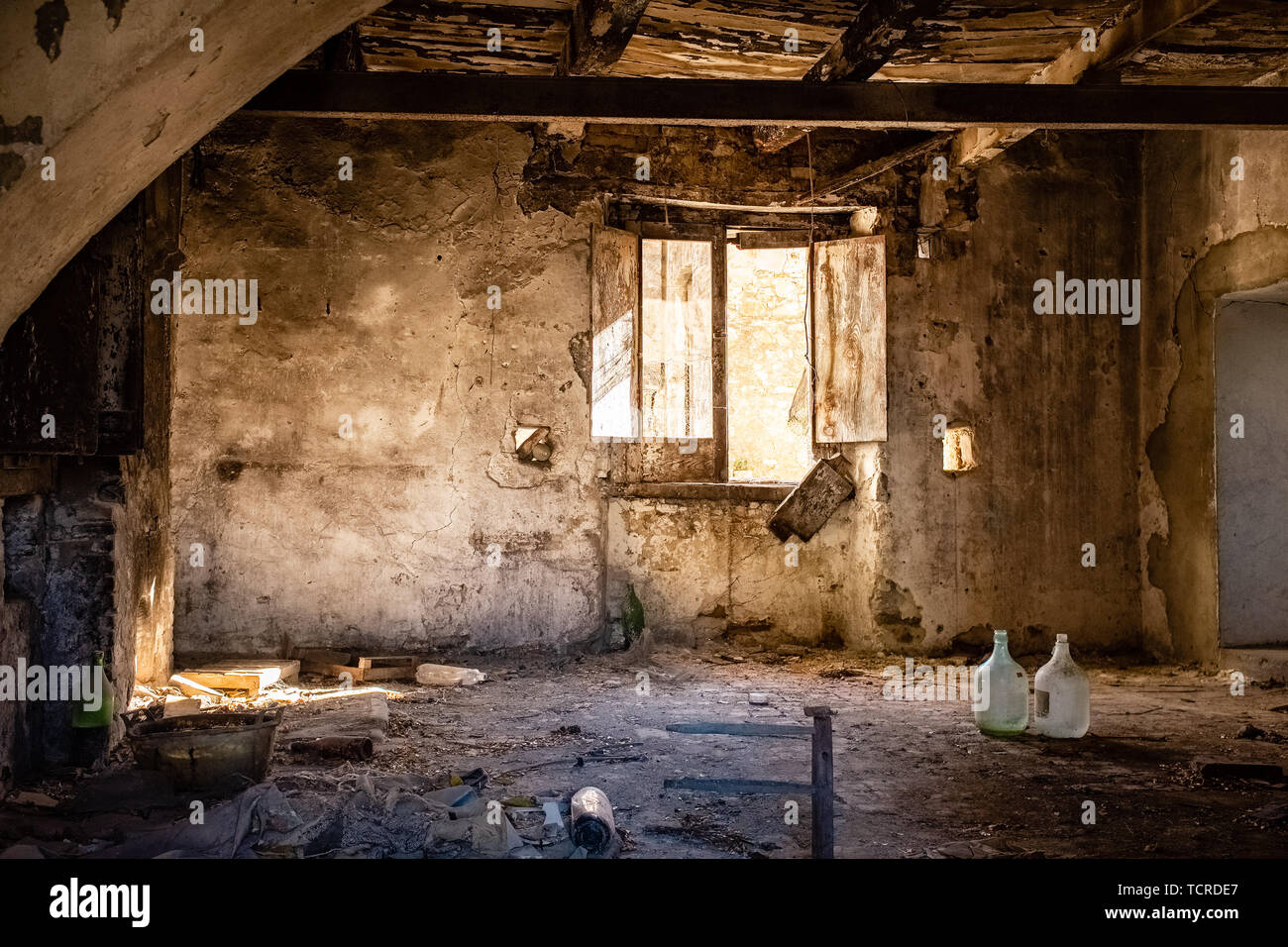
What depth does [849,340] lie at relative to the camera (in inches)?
248

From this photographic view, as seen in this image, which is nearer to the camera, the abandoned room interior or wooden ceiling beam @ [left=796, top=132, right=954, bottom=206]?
the abandoned room interior

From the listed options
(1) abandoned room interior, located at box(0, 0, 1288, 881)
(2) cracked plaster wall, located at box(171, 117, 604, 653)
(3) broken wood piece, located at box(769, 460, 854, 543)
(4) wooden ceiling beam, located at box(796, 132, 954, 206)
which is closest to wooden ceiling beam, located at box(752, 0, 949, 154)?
(1) abandoned room interior, located at box(0, 0, 1288, 881)

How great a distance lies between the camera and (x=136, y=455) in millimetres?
3994

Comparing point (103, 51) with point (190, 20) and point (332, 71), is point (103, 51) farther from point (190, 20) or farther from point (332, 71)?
point (332, 71)

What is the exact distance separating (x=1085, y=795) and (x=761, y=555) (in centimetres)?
308

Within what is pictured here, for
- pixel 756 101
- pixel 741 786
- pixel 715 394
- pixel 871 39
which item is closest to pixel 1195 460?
pixel 715 394

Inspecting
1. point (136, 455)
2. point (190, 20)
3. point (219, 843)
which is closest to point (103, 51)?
point (190, 20)

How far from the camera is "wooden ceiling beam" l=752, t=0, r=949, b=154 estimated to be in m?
3.39

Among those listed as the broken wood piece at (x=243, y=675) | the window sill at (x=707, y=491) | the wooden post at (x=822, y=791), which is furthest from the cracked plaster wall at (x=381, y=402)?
the wooden post at (x=822, y=791)

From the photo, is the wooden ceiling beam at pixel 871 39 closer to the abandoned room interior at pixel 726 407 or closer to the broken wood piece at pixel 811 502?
the abandoned room interior at pixel 726 407

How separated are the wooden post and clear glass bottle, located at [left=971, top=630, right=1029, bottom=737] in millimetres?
1658

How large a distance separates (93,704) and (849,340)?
444 centimetres

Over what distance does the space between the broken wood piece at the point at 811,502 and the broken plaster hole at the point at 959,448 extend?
590 millimetres

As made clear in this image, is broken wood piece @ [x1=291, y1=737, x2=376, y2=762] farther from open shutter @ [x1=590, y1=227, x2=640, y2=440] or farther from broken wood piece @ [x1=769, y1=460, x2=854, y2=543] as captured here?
broken wood piece @ [x1=769, y1=460, x2=854, y2=543]
